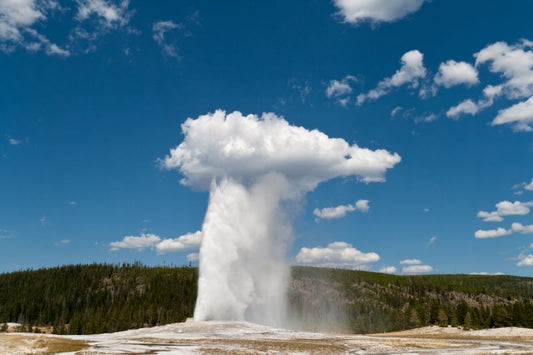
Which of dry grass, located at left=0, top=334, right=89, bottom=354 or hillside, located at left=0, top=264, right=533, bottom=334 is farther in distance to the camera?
hillside, located at left=0, top=264, right=533, bottom=334

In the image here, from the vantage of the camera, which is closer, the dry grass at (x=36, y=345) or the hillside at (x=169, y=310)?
the dry grass at (x=36, y=345)

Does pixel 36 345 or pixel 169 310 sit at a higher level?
pixel 36 345

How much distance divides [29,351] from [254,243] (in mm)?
52542

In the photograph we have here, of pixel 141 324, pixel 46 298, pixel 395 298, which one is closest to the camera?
pixel 141 324

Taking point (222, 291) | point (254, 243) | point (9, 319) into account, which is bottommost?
point (9, 319)

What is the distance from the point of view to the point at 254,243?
83.1 metres

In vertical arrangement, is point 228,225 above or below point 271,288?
above

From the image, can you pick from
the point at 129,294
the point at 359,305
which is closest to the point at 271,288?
the point at 359,305

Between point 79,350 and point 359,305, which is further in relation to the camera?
point 359,305

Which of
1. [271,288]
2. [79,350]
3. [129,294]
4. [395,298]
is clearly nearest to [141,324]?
[271,288]

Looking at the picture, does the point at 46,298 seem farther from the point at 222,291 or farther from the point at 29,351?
the point at 29,351

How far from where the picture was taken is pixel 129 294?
604ft

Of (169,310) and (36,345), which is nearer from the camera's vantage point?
(36,345)

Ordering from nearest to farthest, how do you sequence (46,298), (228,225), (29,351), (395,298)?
(29,351)
(228,225)
(46,298)
(395,298)
